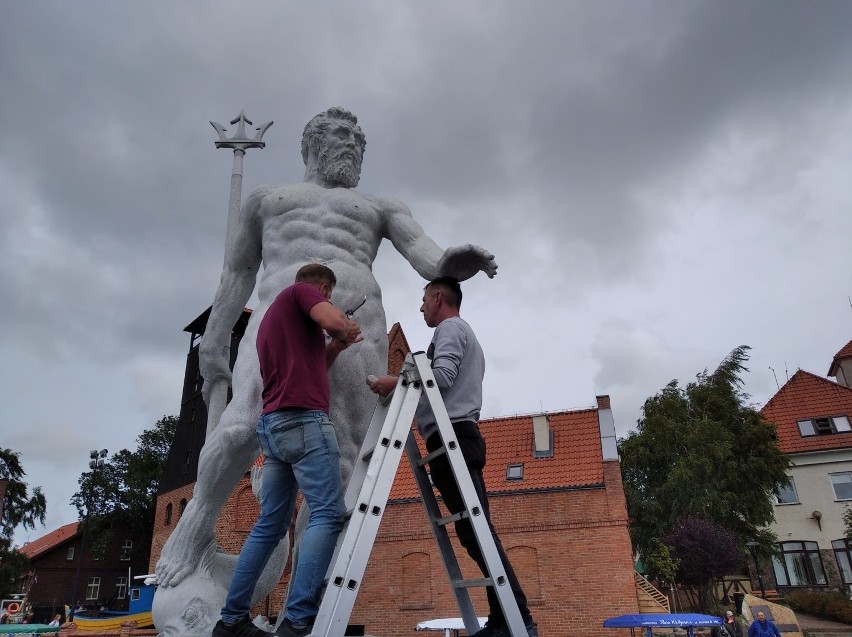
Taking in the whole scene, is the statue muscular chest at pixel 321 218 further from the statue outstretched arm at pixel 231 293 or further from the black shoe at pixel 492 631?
the black shoe at pixel 492 631

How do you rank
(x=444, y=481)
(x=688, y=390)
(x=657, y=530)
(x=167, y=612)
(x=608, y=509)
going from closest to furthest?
1. (x=444, y=481)
2. (x=167, y=612)
3. (x=608, y=509)
4. (x=657, y=530)
5. (x=688, y=390)

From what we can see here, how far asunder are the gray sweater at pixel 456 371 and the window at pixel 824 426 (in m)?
36.5

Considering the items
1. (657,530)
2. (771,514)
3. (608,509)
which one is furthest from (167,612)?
(771,514)

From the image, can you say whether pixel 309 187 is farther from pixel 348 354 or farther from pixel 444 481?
pixel 444 481

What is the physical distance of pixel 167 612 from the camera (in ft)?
10.5

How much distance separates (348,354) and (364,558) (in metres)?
1.36

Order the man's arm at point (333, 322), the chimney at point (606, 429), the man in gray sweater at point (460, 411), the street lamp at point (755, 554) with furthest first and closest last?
the street lamp at point (755, 554) → the chimney at point (606, 429) → the man in gray sweater at point (460, 411) → the man's arm at point (333, 322)

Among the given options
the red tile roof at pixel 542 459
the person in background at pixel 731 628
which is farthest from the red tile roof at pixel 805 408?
the red tile roof at pixel 542 459

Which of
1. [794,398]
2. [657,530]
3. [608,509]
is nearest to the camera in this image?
[608,509]

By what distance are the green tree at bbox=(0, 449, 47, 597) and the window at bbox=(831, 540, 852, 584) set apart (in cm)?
3746

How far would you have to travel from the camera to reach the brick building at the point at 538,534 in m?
19.5

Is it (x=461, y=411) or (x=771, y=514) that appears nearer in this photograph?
(x=461, y=411)

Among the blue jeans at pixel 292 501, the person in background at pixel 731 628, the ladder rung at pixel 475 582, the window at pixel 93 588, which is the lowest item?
the person in background at pixel 731 628

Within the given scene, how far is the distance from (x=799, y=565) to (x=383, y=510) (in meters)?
34.6
